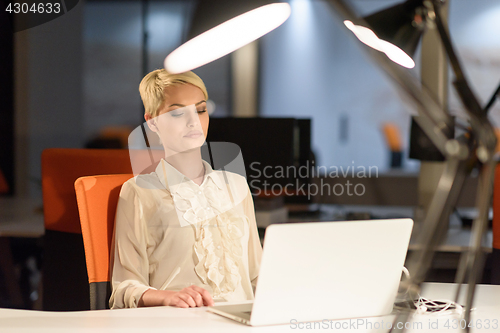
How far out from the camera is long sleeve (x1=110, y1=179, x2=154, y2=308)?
3.64ft

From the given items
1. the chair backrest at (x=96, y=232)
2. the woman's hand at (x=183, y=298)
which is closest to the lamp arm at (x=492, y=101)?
the woman's hand at (x=183, y=298)

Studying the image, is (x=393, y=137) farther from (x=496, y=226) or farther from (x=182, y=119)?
(x=182, y=119)

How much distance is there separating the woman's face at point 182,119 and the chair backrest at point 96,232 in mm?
209

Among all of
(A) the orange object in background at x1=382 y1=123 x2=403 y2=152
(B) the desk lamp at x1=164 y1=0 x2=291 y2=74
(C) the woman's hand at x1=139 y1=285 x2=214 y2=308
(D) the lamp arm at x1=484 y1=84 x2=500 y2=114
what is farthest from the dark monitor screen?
(A) the orange object in background at x1=382 y1=123 x2=403 y2=152

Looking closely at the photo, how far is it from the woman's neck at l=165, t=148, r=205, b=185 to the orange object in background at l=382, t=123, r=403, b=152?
556 centimetres

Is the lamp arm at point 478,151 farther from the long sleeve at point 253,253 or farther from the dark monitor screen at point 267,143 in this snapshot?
the dark monitor screen at point 267,143

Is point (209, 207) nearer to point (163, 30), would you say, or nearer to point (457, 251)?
point (457, 251)

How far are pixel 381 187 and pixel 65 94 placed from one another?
3.63 m

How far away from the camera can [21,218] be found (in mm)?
2125

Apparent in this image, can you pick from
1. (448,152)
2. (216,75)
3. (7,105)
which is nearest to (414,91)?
(448,152)

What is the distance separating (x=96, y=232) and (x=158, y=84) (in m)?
0.41

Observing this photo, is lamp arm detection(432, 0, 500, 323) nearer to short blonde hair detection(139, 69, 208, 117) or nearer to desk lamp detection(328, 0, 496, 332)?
desk lamp detection(328, 0, 496, 332)

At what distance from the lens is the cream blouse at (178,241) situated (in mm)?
1141

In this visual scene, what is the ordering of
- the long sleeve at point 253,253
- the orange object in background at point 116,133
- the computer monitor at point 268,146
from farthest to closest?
the orange object in background at point 116,133 → the computer monitor at point 268,146 → the long sleeve at point 253,253
